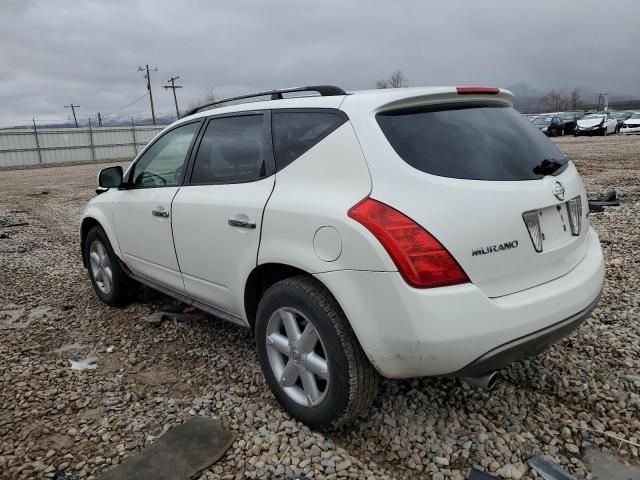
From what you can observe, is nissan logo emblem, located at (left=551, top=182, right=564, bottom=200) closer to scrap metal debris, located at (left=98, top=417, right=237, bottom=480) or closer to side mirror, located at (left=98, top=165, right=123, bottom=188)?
scrap metal debris, located at (left=98, top=417, right=237, bottom=480)

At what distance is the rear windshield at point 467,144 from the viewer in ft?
7.74

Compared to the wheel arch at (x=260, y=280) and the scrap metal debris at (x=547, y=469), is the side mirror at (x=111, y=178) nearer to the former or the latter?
the wheel arch at (x=260, y=280)

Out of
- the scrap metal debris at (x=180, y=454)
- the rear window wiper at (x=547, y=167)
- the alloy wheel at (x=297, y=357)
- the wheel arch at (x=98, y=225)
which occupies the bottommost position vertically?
the scrap metal debris at (x=180, y=454)

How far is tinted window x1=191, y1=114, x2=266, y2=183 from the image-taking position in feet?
10.0

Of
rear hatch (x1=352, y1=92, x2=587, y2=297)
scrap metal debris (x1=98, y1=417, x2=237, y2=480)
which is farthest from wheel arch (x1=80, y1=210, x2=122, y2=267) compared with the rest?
rear hatch (x1=352, y1=92, x2=587, y2=297)

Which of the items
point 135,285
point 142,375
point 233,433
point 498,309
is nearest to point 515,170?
point 498,309

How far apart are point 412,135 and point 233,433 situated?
5.98 ft

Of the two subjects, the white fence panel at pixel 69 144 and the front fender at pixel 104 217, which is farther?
the white fence panel at pixel 69 144

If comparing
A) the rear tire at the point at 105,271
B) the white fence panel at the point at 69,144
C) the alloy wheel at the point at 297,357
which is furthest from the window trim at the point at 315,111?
the white fence panel at the point at 69,144

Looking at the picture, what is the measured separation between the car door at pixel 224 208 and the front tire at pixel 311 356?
0.33m

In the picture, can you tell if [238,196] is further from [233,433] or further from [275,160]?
[233,433]

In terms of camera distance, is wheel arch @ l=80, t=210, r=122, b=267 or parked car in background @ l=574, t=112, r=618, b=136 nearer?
wheel arch @ l=80, t=210, r=122, b=267

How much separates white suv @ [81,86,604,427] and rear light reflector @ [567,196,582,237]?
0.04 ft

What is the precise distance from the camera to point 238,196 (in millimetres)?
2977
